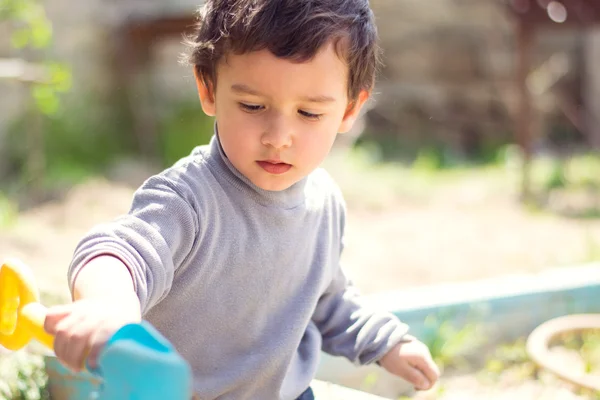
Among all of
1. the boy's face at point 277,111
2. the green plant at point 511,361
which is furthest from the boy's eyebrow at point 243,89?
the green plant at point 511,361

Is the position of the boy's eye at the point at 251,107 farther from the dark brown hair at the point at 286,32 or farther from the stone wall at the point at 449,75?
the stone wall at the point at 449,75

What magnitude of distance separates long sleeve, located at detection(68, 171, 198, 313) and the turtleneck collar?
10cm

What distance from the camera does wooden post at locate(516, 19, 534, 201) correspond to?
471 cm

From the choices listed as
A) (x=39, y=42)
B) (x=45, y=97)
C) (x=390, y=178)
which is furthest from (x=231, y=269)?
(x=390, y=178)

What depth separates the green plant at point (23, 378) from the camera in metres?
1.58

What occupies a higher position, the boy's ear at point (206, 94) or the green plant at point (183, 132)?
the green plant at point (183, 132)

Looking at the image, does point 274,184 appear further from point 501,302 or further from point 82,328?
point 501,302

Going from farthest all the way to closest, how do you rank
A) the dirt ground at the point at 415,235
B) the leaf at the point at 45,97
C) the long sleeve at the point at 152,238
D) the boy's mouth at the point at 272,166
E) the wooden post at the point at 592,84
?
the wooden post at the point at 592,84, the leaf at the point at 45,97, the dirt ground at the point at 415,235, the boy's mouth at the point at 272,166, the long sleeve at the point at 152,238

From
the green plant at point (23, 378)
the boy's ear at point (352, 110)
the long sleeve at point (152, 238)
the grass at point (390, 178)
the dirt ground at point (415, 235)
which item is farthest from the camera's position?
the grass at point (390, 178)

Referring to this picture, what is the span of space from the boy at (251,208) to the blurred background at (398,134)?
2.07 feet

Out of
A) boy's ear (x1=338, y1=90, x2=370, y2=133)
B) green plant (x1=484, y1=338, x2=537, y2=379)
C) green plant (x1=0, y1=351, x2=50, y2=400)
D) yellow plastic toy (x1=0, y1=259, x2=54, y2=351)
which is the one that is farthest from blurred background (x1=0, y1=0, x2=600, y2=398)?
yellow plastic toy (x1=0, y1=259, x2=54, y2=351)

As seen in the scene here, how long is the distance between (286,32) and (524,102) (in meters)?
3.92

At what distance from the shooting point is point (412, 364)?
1610 mm

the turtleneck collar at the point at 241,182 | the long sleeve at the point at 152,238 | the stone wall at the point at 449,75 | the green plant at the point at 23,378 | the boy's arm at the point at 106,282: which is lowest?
the green plant at the point at 23,378
